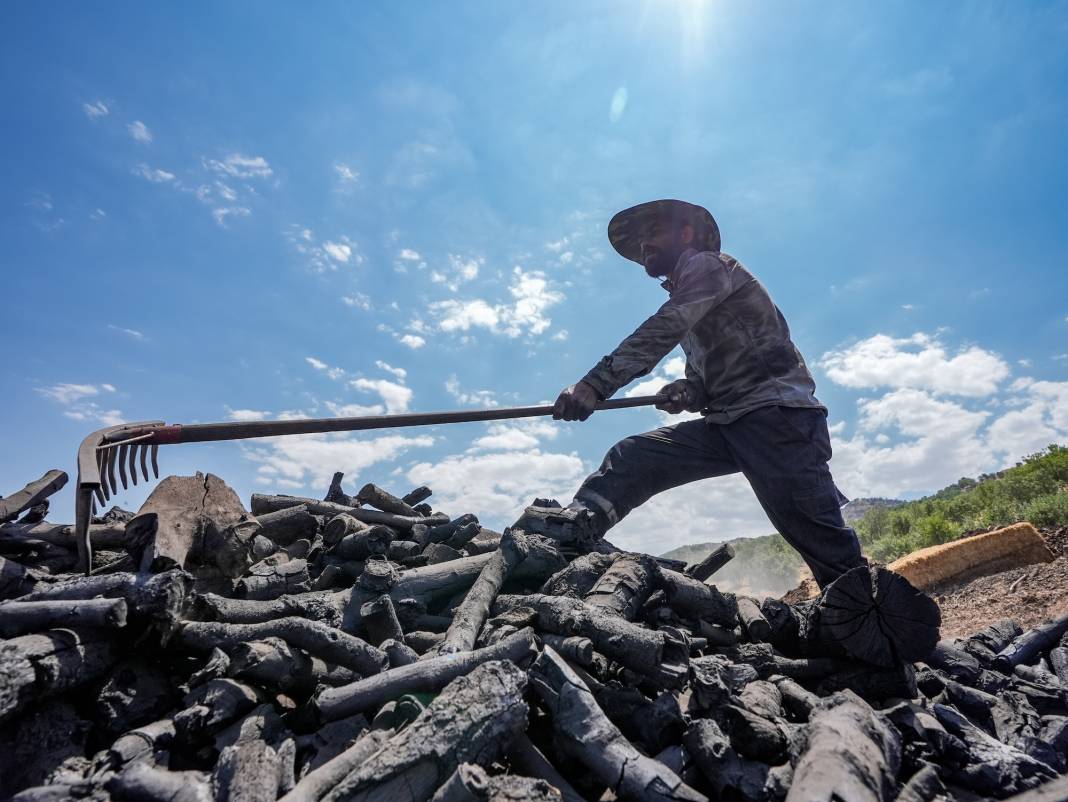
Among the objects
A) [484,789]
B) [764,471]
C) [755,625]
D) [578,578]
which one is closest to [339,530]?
[578,578]

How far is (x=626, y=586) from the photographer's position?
3.48 m

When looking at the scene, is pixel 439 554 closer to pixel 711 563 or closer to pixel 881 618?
pixel 711 563

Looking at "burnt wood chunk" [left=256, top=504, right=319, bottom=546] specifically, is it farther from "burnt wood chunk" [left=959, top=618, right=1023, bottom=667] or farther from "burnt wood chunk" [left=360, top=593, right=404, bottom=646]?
"burnt wood chunk" [left=959, top=618, right=1023, bottom=667]

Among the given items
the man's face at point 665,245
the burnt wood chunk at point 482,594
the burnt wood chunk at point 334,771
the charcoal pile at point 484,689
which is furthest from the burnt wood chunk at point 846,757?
the man's face at point 665,245

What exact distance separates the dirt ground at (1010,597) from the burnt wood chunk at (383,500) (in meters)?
6.78

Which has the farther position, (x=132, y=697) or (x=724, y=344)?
(x=724, y=344)

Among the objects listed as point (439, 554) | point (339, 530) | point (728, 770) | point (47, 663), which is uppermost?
point (339, 530)

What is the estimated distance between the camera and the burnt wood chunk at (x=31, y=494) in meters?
4.45

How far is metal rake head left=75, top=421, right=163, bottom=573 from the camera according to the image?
3.64m

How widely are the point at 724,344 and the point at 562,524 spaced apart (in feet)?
7.39

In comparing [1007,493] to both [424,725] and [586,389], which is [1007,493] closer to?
[586,389]

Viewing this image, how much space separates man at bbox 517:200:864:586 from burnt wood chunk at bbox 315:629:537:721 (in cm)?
206

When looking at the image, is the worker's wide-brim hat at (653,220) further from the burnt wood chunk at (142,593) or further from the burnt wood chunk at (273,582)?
the burnt wood chunk at (142,593)

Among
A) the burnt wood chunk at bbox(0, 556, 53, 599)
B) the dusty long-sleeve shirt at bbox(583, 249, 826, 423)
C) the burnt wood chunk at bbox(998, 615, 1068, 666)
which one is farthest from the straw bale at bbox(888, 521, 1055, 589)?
the burnt wood chunk at bbox(0, 556, 53, 599)
